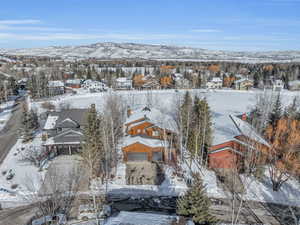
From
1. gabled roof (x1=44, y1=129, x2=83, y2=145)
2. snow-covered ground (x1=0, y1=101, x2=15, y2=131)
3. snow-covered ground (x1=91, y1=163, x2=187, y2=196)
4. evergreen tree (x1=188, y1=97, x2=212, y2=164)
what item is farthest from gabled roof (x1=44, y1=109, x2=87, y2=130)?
evergreen tree (x1=188, y1=97, x2=212, y2=164)

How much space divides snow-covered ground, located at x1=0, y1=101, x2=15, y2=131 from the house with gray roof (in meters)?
13.0

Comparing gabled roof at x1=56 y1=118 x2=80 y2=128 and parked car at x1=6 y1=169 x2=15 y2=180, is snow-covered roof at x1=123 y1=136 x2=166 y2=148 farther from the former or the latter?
parked car at x1=6 y1=169 x2=15 y2=180

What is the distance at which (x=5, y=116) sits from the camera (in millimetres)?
40594

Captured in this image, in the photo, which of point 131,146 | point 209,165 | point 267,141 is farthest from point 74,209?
point 267,141

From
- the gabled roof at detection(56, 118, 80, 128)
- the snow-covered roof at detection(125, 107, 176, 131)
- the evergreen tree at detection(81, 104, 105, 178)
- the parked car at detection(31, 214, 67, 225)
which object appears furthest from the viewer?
the snow-covered roof at detection(125, 107, 176, 131)

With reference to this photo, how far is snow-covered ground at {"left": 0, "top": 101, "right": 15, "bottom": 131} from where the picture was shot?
3731 centimetres

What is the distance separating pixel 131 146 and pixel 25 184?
35.3ft

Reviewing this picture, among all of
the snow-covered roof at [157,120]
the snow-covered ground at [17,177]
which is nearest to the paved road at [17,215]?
the snow-covered ground at [17,177]

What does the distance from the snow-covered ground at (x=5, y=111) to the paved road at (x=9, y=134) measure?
0.73m

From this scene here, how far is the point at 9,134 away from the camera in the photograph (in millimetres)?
→ 31688

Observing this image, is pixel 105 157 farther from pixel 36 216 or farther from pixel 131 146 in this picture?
pixel 36 216

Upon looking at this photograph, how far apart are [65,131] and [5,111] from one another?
2698cm

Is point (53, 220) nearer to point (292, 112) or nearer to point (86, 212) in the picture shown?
point (86, 212)

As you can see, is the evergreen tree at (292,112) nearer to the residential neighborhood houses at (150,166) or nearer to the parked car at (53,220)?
the residential neighborhood houses at (150,166)
